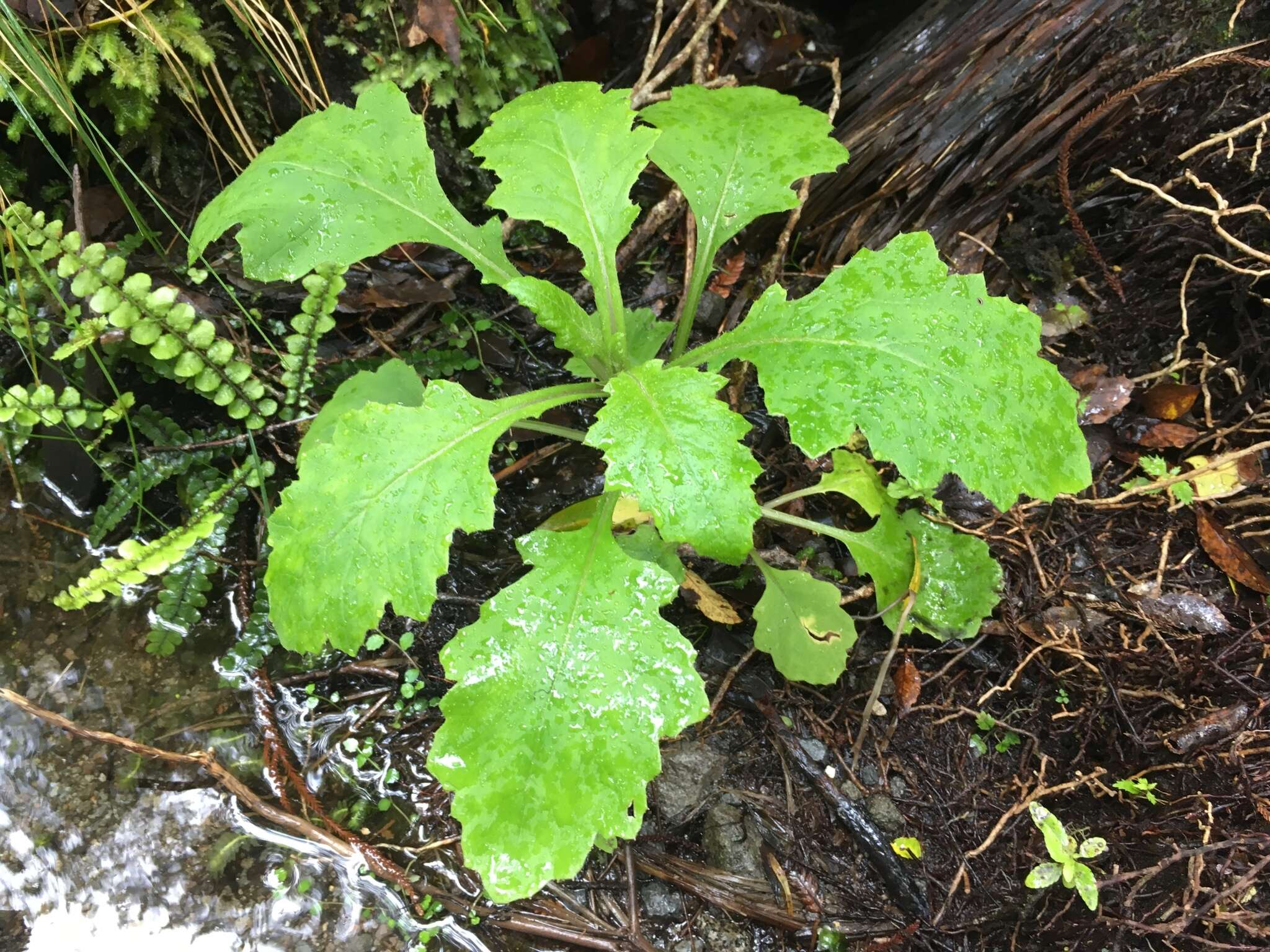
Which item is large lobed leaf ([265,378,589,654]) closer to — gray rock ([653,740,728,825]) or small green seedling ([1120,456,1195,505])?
gray rock ([653,740,728,825])

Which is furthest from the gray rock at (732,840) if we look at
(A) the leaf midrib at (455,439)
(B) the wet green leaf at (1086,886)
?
Answer: (A) the leaf midrib at (455,439)

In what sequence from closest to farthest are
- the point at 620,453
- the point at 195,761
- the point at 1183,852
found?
the point at 620,453 < the point at 1183,852 < the point at 195,761

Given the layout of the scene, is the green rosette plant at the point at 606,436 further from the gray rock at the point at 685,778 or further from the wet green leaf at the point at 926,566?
the gray rock at the point at 685,778

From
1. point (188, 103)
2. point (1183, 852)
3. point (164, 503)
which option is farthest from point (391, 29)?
point (1183, 852)

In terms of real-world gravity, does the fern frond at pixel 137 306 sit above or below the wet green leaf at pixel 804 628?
above

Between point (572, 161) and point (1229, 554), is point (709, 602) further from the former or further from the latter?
point (1229, 554)

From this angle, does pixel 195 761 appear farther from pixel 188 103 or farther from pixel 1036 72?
pixel 1036 72
